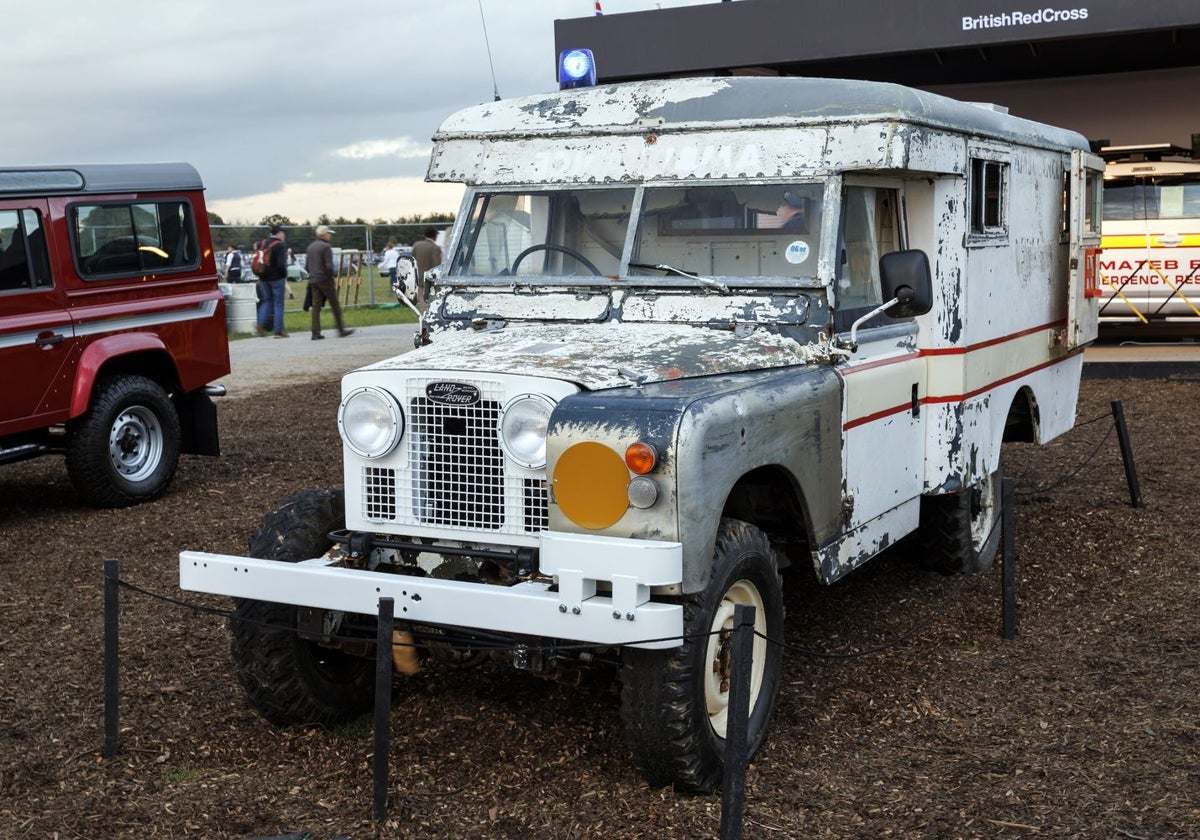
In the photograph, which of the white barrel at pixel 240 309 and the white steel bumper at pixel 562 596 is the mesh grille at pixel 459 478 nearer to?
the white steel bumper at pixel 562 596

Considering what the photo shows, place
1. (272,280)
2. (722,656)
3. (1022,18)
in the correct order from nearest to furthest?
1. (722,656)
2. (1022,18)
3. (272,280)

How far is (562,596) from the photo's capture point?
4223 millimetres

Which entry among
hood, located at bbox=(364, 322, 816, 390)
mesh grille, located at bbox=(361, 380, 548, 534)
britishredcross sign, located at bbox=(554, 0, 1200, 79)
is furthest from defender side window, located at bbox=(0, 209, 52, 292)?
britishredcross sign, located at bbox=(554, 0, 1200, 79)

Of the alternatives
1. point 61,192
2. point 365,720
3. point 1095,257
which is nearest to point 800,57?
point 1095,257

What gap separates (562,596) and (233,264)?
26475 millimetres

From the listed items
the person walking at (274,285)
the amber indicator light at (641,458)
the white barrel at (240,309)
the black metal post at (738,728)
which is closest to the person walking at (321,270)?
the person walking at (274,285)

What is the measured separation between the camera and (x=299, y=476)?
10.8m

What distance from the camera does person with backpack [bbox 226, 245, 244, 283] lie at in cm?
2878

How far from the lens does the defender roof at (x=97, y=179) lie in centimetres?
890

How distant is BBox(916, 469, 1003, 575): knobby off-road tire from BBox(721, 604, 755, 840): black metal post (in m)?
3.34

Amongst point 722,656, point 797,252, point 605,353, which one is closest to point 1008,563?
point 797,252

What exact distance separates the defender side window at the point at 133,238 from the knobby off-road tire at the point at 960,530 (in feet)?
19.0

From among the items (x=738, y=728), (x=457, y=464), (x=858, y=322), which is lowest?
(x=738, y=728)

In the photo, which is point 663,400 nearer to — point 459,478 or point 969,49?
point 459,478
